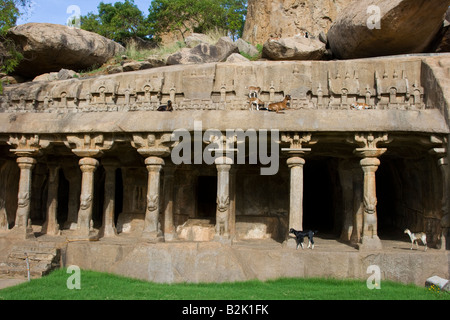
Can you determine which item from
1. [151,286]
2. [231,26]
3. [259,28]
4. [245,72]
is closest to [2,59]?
[245,72]

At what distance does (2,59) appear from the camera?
53.6ft

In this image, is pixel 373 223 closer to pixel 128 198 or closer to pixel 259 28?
pixel 128 198

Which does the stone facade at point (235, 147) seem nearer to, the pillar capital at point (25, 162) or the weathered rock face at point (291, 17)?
the pillar capital at point (25, 162)

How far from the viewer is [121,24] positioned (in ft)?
107

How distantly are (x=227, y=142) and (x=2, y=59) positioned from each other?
10191mm

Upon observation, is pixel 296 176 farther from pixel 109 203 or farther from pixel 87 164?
pixel 109 203

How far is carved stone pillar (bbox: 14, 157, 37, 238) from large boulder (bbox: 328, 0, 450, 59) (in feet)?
39.3

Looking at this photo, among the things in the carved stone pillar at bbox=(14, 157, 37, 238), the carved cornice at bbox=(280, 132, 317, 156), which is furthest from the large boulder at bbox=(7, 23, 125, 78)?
the carved cornice at bbox=(280, 132, 317, 156)

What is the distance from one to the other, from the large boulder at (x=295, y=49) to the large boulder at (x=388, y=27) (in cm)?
90

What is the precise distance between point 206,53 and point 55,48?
6.94 m

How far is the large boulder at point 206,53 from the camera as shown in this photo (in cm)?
1875

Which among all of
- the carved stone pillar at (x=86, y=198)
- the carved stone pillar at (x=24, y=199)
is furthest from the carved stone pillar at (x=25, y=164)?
the carved stone pillar at (x=86, y=198)

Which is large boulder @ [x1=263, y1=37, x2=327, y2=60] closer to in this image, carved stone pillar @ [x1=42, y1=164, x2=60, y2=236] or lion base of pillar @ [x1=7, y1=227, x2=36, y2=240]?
carved stone pillar @ [x1=42, y1=164, x2=60, y2=236]

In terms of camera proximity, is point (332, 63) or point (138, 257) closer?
point (138, 257)
